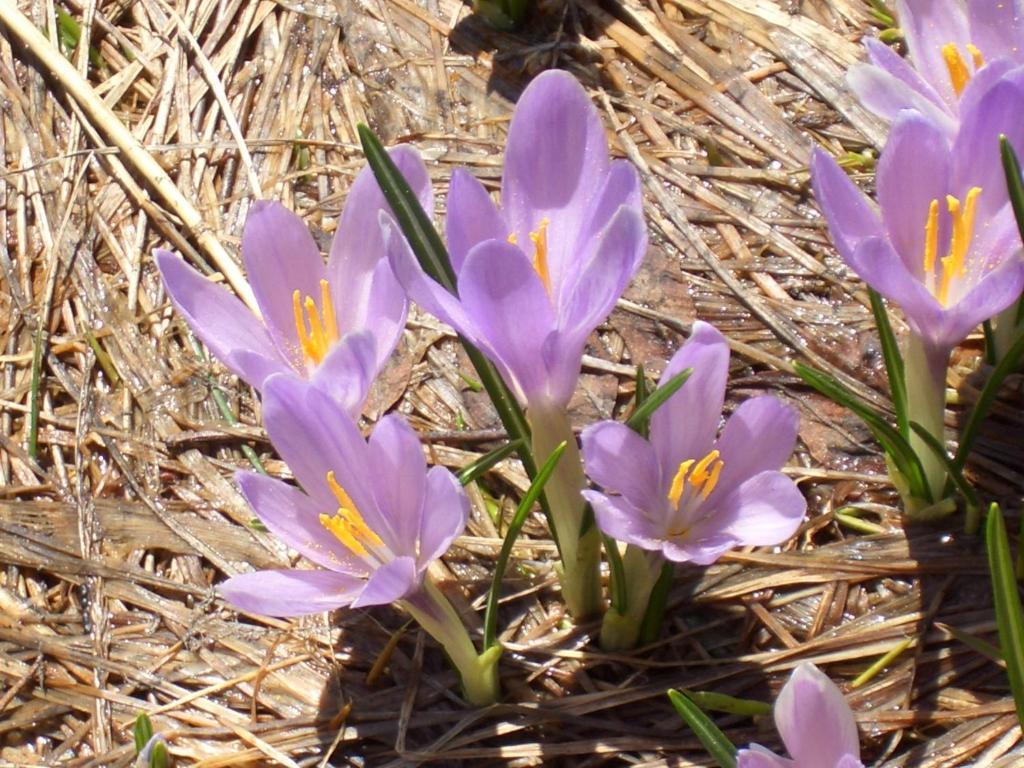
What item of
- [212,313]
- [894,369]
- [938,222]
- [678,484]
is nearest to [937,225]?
[938,222]

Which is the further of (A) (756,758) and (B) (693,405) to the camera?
(B) (693,405)

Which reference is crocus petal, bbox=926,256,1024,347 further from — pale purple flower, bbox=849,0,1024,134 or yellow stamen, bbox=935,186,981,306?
pale purple flower, bbox=849,0,1024,134

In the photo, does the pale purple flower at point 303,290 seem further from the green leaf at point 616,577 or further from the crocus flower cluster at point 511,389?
the green leaf at point 616,577

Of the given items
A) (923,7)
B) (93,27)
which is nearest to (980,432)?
(923,7)

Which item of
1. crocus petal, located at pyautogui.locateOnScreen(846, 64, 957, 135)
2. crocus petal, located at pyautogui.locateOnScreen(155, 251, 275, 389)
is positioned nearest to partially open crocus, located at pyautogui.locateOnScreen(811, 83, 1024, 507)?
crocus petal, located at pyautogui.locateOnScreen(846, 64, 957, 135)

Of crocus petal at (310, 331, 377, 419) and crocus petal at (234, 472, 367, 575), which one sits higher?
crocus petal at (310, 331, 377, 419)

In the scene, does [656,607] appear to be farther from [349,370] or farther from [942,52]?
[942,52]
